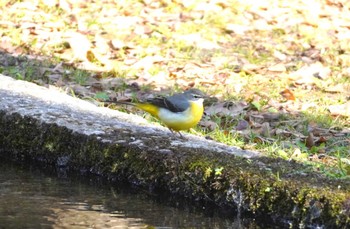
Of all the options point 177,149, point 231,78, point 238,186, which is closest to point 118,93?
point 231,78

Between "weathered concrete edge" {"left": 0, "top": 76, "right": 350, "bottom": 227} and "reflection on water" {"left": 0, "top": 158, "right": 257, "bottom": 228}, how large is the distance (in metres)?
0.17

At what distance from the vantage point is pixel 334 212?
5.10 meters

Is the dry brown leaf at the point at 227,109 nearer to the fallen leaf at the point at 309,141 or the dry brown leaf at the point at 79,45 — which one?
the fallen leaf at the point at 309,141

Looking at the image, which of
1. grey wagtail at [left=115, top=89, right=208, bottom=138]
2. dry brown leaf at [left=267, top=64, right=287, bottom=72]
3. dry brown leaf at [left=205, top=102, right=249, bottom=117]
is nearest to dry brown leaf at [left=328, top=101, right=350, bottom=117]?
dry brown leaf at [left=205, top=102, right=249, bottom=117]

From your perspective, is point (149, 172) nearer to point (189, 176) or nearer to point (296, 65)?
point (189, 176)

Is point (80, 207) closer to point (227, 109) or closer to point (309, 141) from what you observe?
point (309, 141)

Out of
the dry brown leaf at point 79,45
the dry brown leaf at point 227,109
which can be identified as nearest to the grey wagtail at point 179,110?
the dry brown leaf at point 227,109

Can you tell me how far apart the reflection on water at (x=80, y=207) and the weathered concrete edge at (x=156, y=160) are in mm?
175

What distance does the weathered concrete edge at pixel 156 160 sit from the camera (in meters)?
5.29

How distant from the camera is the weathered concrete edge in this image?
5.29 m

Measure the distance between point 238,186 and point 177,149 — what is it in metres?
0.71

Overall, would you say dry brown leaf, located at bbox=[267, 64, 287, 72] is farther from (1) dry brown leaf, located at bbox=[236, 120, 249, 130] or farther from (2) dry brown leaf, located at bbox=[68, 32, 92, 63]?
(2) dry brown leaf, located at bbox=[68, 32, 92, 63]

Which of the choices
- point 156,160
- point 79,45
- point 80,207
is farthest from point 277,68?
point 80,207

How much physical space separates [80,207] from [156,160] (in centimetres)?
69
